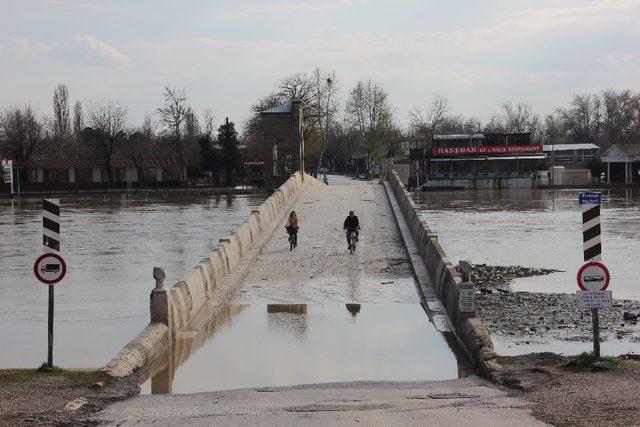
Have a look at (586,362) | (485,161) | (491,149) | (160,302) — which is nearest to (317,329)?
(160,302)

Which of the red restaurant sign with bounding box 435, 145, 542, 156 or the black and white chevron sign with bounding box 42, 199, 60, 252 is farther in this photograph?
the red restaurant sign with bounding box 435, 145, 542, 156

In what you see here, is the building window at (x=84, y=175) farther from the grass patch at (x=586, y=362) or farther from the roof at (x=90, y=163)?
the grass patch at (x=586, y=362)

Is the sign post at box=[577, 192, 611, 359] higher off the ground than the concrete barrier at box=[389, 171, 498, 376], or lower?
higher

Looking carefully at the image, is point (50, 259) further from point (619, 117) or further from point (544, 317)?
point (619, 117)

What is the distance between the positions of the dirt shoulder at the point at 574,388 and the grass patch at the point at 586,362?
55 millimetres

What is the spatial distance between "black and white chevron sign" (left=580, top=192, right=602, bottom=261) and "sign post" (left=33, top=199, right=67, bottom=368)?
7.43 m

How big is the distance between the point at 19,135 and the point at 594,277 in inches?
4474

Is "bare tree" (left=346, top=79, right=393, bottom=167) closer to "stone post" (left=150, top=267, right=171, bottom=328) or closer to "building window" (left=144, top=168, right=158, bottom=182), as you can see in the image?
"building window" (left=144, top=168, right=158, bottom=182)

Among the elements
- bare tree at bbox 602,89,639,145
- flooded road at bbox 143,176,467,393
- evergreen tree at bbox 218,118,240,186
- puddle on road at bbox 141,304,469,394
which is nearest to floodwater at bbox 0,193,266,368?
puddle on road at bbox 141,304,469,394

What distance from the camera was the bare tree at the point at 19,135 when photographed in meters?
116

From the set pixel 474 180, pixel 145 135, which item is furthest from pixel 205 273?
pixel 145 135

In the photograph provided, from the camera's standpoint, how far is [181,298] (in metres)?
18.2

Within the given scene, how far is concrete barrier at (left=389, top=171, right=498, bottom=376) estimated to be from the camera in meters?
13.7

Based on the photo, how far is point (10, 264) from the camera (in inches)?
1336
